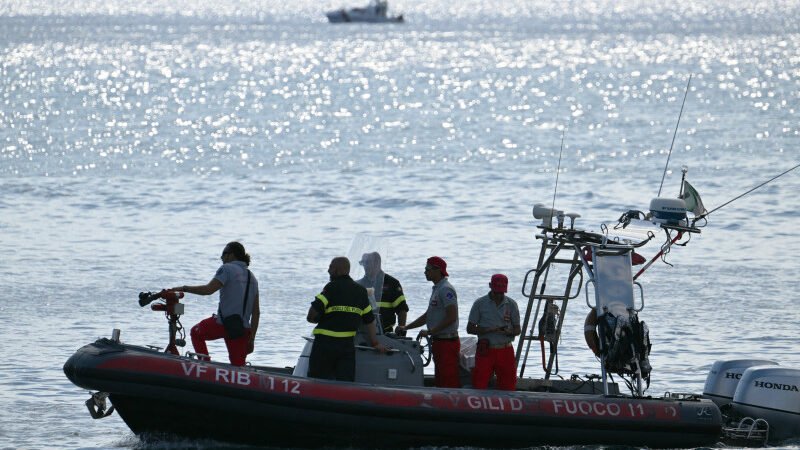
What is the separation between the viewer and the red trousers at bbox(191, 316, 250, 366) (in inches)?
471

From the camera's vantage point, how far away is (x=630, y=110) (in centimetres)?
4934

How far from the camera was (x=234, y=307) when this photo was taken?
39.0ft

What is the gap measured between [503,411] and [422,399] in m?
0.59

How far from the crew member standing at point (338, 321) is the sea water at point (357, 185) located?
758mm

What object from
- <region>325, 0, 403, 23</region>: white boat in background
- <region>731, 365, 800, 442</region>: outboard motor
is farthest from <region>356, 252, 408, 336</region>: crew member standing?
<region>325, 0, 403, 23</region>: white boat in background

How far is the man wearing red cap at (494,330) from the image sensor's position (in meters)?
12.0

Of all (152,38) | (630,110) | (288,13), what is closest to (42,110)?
(630,110)

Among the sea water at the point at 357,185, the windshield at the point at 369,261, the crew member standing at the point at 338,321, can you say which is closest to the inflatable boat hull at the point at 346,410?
the crew member standing at the point at 338,321

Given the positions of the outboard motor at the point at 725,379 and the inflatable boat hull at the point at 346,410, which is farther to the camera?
the outboard motor at the point at 725,379

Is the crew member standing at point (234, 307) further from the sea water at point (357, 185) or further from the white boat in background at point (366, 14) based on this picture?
the white boat in background at point (366, 14)

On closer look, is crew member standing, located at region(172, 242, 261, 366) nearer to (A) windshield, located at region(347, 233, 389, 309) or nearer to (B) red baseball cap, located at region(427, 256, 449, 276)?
(A) windshield, located at region(347, 233, 389, 309)

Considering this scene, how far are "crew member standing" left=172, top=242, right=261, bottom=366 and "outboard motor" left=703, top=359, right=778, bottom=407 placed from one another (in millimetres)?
3590

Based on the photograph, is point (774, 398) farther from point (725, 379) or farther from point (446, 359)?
point (446, 359)

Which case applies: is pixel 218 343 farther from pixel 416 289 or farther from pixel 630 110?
pixel 630 110
